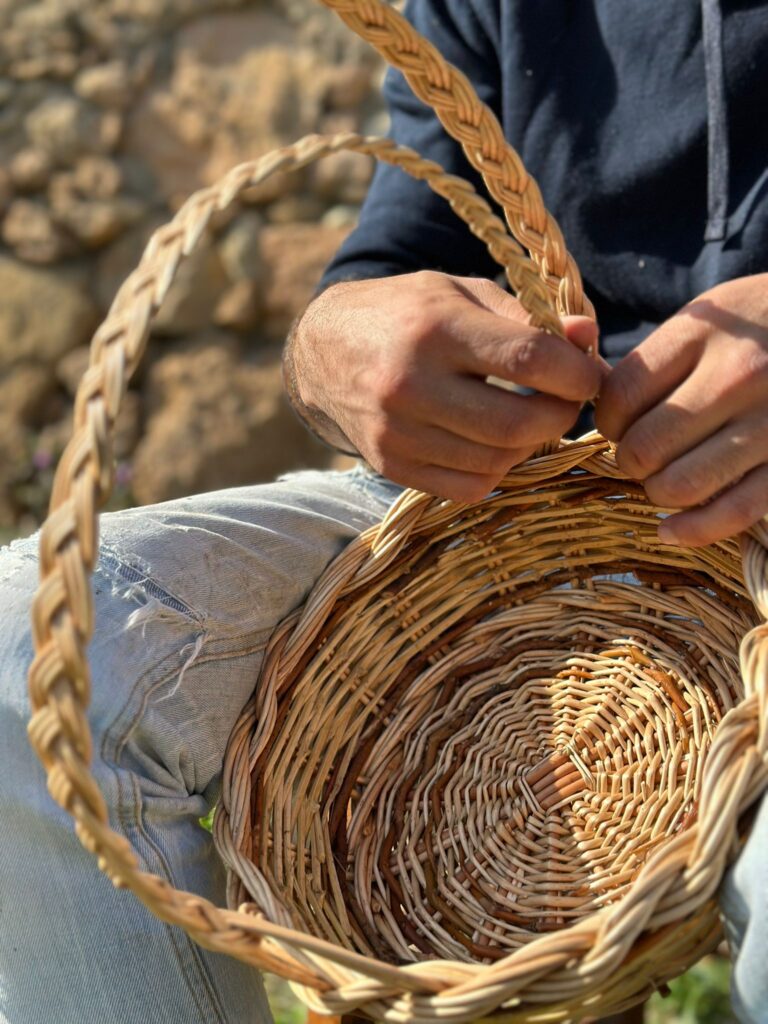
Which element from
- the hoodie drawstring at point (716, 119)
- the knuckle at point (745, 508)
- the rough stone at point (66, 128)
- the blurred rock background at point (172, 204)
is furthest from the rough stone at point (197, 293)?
the knuckle at point (745, 508)

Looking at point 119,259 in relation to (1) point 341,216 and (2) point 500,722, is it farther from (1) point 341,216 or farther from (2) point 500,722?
(2) point 500,722

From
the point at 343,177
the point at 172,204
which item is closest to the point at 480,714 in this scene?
the point at 343,177

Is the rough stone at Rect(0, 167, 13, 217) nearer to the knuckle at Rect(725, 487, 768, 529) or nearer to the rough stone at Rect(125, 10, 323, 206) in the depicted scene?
the rough stone at Rect(125, 10, 323, 206)

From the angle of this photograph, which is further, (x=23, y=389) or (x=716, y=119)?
(x=23, y=389)

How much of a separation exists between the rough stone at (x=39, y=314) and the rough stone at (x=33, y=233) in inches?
1.1

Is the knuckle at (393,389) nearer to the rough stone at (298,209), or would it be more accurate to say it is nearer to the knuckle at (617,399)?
the knuckle at (617,399)

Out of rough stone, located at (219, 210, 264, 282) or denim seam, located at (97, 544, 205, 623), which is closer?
denim seam, located at (97, 544, 205, 623)

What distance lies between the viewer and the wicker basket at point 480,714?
1.77 feet

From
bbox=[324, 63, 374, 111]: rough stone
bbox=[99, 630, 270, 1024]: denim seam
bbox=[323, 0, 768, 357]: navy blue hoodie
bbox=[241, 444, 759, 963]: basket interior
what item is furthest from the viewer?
bbox=[324, 63, 374, 111]: rough stone

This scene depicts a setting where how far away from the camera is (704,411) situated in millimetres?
646

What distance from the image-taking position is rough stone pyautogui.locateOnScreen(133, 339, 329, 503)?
5.96ft

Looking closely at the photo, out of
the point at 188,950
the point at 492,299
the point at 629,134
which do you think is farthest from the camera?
the point at 629,134

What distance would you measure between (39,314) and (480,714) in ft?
4.42

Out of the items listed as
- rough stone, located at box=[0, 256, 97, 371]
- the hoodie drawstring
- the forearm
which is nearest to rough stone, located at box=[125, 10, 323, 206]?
rough stone, located at box=[0, 256, 97, 371]
